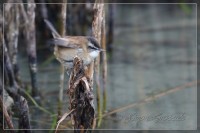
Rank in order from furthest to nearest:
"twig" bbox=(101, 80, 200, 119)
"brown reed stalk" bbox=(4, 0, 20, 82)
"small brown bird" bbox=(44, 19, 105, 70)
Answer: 1. "brown reed stalk" bbox=(4, 0, 20, 82)
2. "twig" bbox=(101, 80, 200, 119)
3. "small brown bird" bbox=(44, 19, 105, 70)

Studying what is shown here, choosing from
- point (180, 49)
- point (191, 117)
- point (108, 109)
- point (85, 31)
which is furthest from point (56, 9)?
point (191, 117)

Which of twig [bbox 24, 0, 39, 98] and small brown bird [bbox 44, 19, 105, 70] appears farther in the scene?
twig [bbox 24, 0, 39, 98]

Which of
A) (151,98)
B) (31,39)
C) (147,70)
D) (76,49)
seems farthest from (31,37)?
(147,70)

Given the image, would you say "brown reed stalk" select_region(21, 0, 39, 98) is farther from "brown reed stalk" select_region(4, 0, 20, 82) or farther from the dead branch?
the dead branch

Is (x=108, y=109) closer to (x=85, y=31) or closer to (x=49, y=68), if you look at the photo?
(x=49, y=68)

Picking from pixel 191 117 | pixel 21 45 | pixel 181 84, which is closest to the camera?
pixel 191 117

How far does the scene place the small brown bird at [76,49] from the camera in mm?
4270

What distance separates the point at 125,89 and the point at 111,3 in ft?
5.16

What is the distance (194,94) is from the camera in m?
5.87

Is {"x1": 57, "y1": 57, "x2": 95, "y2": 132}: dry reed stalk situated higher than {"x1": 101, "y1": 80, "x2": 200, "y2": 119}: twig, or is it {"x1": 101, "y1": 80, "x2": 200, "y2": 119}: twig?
{"x1": 57, "y1": 57, "x2": 95, "y2": 132}: dry reed stalk

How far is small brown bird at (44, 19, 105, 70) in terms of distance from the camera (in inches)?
168

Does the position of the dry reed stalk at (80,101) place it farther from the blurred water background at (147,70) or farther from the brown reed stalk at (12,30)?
the brown reed stalk at (12,30)

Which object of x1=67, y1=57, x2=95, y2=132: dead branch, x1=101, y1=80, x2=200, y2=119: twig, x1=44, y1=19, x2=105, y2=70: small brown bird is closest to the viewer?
x1=67, y1=57, x2=95, y2=132: dead branch

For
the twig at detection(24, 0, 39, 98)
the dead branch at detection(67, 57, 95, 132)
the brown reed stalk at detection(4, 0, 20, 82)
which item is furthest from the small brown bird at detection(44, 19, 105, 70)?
the brown reed stalk at detection(4, 0, 20, 82)
